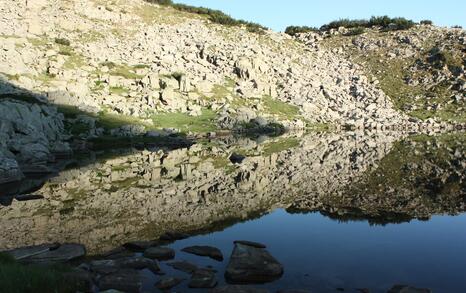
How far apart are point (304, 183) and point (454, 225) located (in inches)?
541

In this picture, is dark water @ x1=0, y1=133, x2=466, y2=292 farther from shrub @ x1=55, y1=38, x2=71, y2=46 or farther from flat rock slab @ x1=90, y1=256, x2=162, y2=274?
shrub @ x1=55, y1=38, x2=71, y2=46

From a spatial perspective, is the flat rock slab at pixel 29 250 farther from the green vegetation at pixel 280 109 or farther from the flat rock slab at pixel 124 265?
the green vegetation at pixel 280 109

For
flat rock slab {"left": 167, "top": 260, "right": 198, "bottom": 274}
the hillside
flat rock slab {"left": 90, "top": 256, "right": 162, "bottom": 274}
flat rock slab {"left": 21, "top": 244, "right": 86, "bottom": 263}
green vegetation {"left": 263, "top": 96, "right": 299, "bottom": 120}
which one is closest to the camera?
flat rock slab {"left": 90, "top": 256, "right": 162, "bottom": 274}

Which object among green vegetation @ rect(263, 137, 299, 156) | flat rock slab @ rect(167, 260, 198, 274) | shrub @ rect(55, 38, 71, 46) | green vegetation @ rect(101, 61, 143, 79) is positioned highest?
shrub @ rect(55, 38, 71, 46)

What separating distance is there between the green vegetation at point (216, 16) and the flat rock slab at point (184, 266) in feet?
379

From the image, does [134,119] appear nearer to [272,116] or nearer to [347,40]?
[272,116]

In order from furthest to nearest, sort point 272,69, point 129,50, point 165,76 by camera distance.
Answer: point 272,69 < point 129,50 < point 165,76

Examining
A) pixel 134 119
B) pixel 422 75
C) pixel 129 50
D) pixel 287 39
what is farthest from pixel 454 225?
pixel 287 39

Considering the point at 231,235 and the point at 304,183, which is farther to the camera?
the point at 304,183

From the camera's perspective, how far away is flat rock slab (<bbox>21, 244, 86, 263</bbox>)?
18.5m

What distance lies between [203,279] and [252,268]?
202 cm

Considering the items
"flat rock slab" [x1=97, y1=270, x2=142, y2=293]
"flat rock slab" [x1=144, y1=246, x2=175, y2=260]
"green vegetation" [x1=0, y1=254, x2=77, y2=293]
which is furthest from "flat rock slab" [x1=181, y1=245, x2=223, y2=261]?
"green vegetation" [x1=0, y1=254, x2=77, y2=293]

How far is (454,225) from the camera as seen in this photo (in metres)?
25.1

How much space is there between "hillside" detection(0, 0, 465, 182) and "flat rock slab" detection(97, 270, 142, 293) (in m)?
28.5
